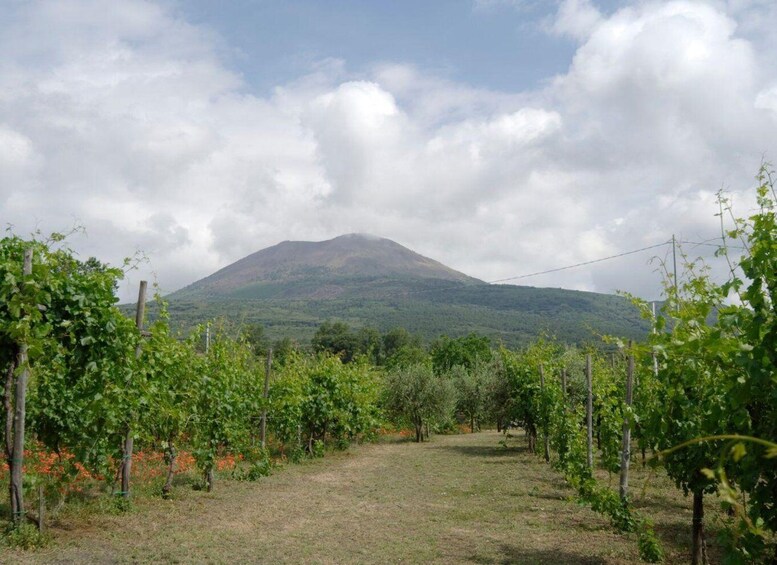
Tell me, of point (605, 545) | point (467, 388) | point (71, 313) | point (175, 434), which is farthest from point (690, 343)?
point (467, 388)

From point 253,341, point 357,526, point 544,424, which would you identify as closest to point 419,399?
point 544,424

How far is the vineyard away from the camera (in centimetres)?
315

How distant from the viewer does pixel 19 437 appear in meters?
6.21

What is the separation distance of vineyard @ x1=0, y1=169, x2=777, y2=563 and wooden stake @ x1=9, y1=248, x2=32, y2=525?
14 millimetres

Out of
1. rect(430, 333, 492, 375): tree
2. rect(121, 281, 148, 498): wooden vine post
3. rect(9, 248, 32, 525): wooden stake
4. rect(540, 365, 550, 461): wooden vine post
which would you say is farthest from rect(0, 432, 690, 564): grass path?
rect(430, 333, 492, 375): tree

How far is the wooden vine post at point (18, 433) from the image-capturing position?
6023mm

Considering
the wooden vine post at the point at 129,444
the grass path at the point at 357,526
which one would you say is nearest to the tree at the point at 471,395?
the grass path at the point at 357,526

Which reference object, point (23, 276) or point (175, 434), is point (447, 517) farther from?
point (23, 276)

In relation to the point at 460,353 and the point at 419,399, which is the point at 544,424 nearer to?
the point at 419,399

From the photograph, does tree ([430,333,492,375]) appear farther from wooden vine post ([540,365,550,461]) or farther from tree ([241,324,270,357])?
wooden vine post ([540,365,550,461])

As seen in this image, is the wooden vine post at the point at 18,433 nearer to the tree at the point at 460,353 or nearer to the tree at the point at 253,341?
the tree at the point at 253,341

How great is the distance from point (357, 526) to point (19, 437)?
184 inches

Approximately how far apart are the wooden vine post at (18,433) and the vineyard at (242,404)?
1 cm

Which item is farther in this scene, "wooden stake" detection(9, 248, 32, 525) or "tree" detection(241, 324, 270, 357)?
"tree" detection(241, 324, 270, 357)
